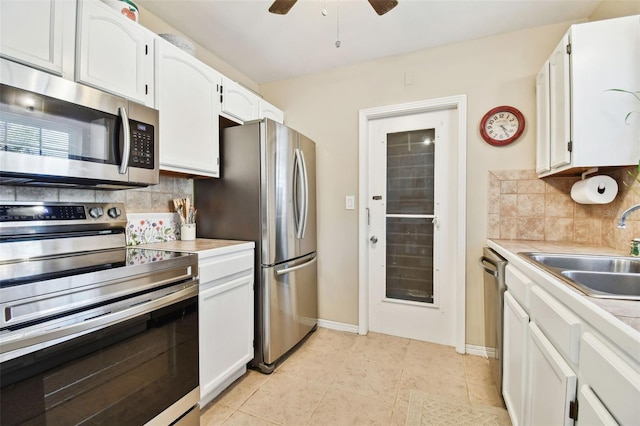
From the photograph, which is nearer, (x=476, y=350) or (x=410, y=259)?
(x=476, y=350)

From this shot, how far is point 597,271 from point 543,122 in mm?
1086

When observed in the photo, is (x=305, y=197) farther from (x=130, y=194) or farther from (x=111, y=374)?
(x=111, y=374)

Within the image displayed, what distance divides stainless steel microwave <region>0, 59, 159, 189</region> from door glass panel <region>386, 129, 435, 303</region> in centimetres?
187

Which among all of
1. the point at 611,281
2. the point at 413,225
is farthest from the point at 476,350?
the point at 611,281

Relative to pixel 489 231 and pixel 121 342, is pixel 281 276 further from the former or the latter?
pixel 489 231

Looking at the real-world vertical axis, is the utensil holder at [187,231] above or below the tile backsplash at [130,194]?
below

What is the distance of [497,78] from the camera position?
7.09 feet

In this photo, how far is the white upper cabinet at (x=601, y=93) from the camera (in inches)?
54.7

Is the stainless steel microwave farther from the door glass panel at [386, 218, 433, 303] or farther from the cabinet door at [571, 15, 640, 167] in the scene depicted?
the cabinet door at [571, 15, 640, 167]

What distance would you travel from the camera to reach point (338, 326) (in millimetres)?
2672

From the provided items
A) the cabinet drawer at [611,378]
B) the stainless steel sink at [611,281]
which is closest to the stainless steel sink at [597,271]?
A: the stainless steel sink at [611,281]

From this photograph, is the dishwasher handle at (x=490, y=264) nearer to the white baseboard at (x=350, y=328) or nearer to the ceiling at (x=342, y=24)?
the white baseboard at (x=350, y=328)

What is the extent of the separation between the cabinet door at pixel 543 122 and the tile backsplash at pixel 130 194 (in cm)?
254

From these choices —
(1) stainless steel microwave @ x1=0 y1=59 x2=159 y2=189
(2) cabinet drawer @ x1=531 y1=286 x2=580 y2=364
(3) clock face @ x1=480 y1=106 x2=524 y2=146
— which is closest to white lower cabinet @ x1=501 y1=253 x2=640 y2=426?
(2) cabinet drawer @ x1=531 y1=286 x2=580 y2=364
